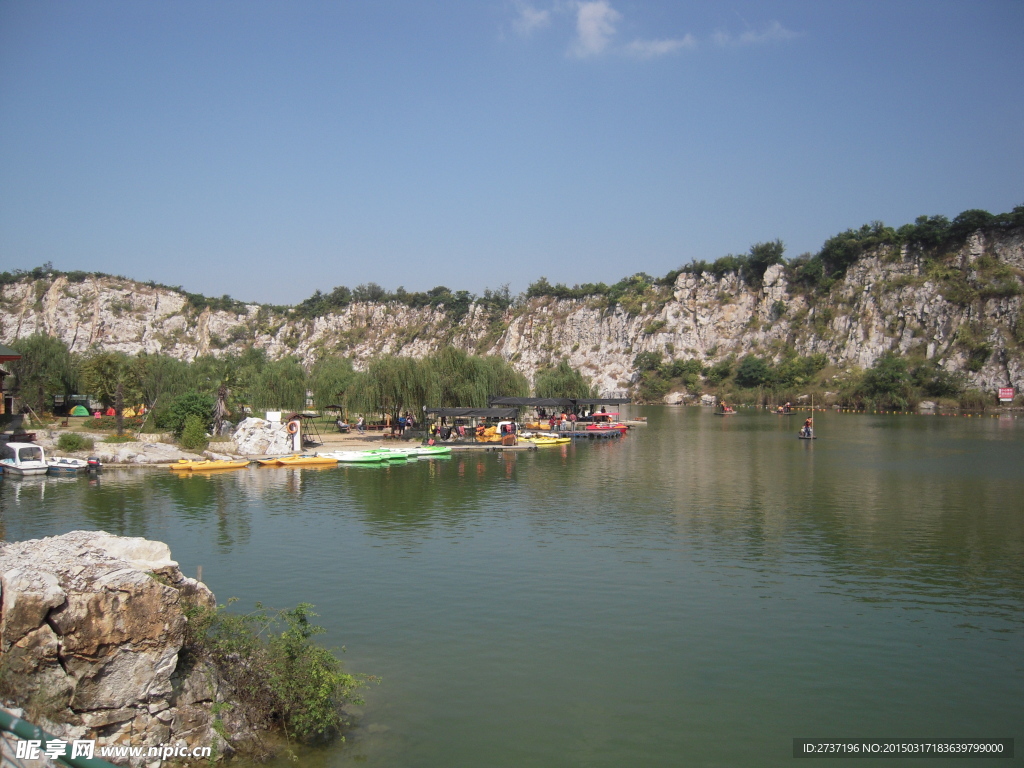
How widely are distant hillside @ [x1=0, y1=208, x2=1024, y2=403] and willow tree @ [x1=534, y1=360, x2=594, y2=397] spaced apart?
45.4 m

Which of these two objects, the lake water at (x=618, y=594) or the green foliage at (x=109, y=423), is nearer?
the lake water at (x=618, y=594)

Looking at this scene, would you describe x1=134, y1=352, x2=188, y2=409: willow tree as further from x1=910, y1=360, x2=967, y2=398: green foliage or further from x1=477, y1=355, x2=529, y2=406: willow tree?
x1=910, y1=360, x2=967, y2=398: green foliage

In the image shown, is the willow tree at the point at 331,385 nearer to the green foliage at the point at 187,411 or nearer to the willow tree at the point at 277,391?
the willow tree at the point at 277,391

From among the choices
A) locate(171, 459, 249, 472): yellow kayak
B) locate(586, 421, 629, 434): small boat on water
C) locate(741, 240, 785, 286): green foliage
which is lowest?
locate(171, 459, 249, 472): yellow kayak

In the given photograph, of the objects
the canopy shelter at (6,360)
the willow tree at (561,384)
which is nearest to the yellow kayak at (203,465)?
the canopy shelter at (6,360)

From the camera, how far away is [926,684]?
443 inches

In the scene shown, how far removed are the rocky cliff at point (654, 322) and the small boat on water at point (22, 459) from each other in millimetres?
86711

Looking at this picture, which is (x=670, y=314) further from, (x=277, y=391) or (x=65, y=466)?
(x=65, y=466)

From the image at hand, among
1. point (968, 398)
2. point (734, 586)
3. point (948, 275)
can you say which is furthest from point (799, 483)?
point (948, 275)

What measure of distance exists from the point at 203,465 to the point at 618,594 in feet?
78.7

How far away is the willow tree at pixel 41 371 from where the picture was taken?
48.8 meters

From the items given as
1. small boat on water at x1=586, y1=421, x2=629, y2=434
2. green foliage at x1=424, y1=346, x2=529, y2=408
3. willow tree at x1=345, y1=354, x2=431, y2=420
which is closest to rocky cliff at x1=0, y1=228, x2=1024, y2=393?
small boat on water at x1=586, y1=421, x2=629, y2=434

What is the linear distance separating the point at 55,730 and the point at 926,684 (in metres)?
11.4

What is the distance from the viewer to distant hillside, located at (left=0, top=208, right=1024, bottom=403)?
9581 cm
